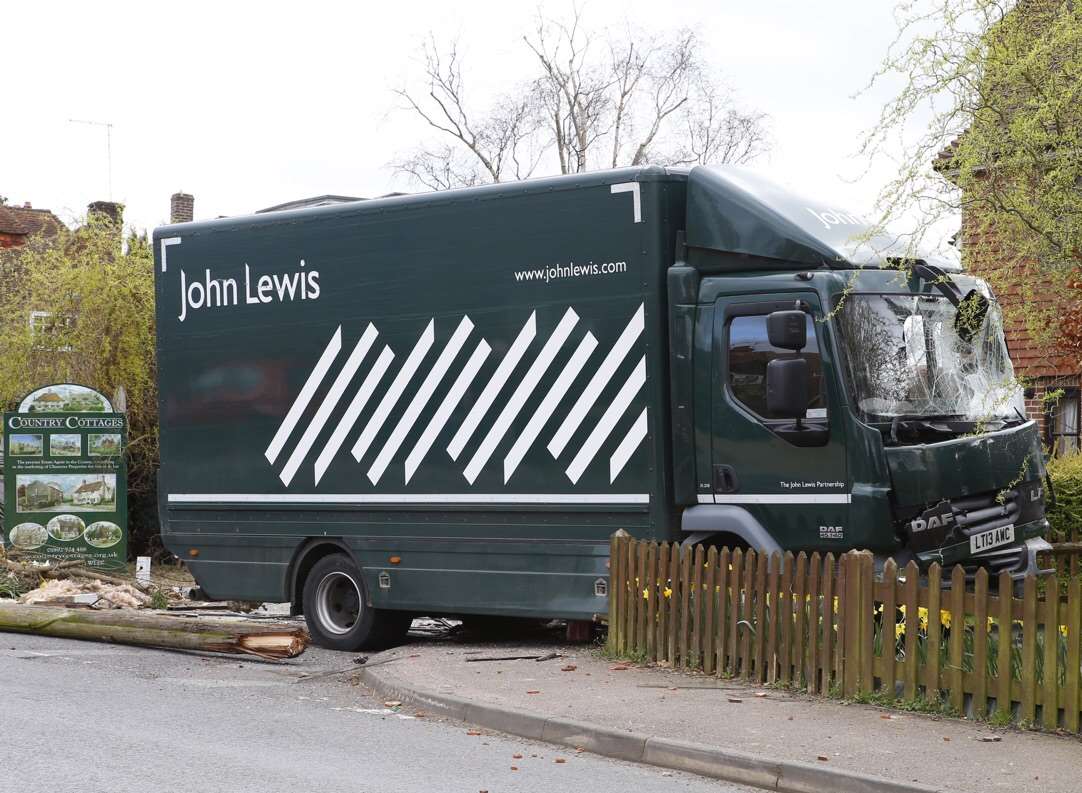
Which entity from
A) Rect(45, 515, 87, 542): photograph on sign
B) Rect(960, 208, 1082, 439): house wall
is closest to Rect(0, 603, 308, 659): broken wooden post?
Rect(45, 515, 87, 542): photograph on sign

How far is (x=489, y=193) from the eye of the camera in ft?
36.4

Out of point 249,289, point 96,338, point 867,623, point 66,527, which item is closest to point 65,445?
point 66,527

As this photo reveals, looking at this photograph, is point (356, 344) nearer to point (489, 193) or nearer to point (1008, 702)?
point (489, 193)

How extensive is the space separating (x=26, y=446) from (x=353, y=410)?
7.56m

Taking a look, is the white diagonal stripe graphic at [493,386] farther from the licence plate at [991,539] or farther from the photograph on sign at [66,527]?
the photograph on sign at [66,527]

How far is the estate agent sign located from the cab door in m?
10.2


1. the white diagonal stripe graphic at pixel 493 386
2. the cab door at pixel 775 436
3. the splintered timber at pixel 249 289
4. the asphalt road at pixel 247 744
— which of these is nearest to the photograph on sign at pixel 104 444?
the splintered timber at pixel 249 289

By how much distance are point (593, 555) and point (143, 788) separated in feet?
15.0

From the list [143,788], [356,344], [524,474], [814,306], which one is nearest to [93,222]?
[356,344]

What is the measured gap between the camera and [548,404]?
35.5 ft

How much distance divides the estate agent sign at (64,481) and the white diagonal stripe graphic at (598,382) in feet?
29.9

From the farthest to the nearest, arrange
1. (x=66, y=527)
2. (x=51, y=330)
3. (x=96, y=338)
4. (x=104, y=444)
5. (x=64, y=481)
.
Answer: (x=51, y=330) < (x=96, y=338) < (x=104, y=444) < (x=64, y=481) < (x=66, y=527)

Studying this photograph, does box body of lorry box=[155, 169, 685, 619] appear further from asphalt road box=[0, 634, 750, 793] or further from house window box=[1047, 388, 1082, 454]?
house window box=[1047, 388, 1082, 454]

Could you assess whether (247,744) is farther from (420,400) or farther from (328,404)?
(328,404)
